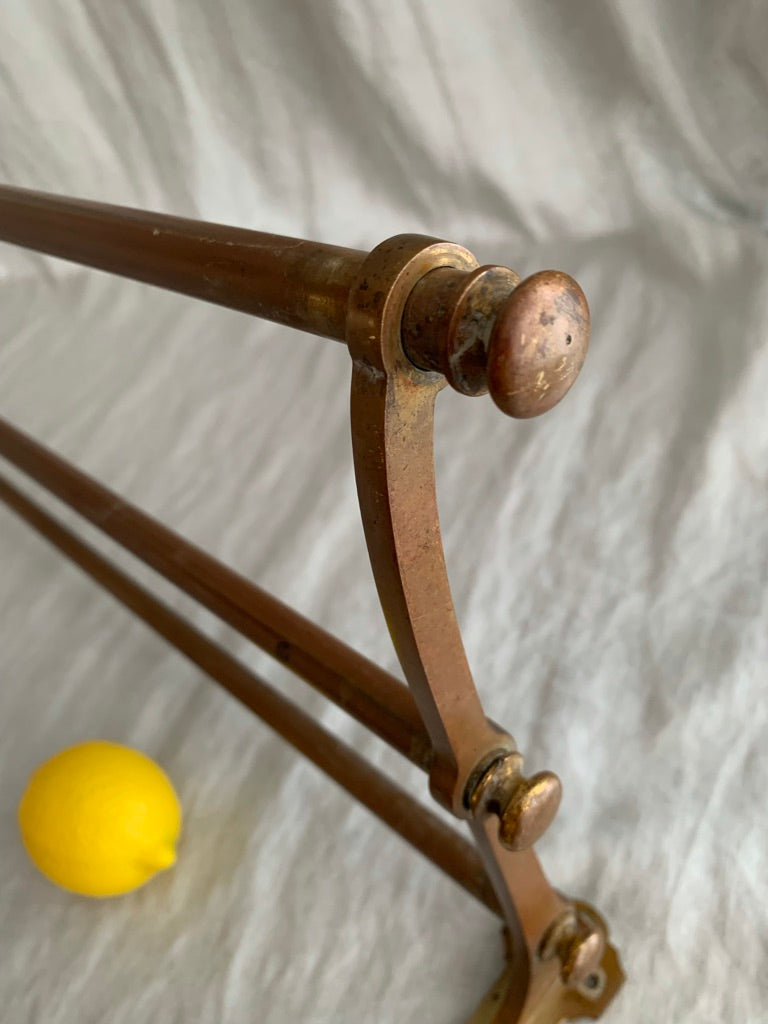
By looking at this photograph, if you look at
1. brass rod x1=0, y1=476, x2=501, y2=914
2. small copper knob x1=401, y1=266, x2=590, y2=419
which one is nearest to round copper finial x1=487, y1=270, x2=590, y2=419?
small copper knob x1=401, y1=266, x2=590, y2=419

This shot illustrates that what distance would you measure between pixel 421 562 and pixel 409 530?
0.01 meters

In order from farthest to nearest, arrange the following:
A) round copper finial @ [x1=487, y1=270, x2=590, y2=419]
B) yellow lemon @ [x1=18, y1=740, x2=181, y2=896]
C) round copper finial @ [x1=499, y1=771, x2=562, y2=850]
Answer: yellow lemon @ [x1=18, y1=740, x2=181, y2=896] < round copper finial @ [x1=499, y1=771, x2=562, y2=850] < round copper finial @ [x1=487, y1=270, x2=590, y2=419]

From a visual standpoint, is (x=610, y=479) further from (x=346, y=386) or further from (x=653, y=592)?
(x=346, y=386)

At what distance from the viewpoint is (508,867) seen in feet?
1.13

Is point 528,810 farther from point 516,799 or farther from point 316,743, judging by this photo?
point 316,743

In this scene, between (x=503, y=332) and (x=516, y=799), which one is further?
(x=516, y=799)

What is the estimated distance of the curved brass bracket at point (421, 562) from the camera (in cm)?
21

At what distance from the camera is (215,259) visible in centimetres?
24

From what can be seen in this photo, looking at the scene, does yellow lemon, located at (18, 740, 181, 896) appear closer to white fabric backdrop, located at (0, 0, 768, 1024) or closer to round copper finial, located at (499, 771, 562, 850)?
white fabric backdrop, located at (0, 0, 768, 1024)

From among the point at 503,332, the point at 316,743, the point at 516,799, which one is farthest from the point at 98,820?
the point at 503,332

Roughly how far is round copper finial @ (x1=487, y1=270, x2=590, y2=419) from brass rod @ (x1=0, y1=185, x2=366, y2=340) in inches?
1.8

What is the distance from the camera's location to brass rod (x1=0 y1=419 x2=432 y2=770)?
0.33 metres

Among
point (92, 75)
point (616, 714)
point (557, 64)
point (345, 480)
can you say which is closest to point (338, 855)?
point (616, 714)

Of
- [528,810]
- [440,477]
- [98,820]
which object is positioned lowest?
[98,820]
